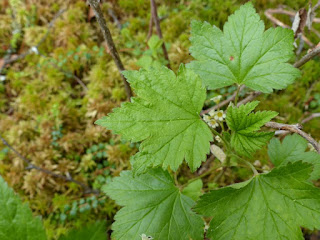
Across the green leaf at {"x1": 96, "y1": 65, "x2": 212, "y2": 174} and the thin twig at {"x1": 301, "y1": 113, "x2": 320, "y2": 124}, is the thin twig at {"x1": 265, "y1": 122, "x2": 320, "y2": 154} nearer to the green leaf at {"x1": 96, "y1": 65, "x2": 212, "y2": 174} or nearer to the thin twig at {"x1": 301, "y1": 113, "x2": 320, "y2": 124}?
the green leaf at {"x1": 96, "y1": 65, "x2": 212, "y2": 174}

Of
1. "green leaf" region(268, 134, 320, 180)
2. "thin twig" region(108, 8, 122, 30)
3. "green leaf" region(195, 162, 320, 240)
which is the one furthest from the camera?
"thin twig" region(108, 8, 122, 30)

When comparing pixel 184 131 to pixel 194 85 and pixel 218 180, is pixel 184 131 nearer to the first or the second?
pixel 194 85

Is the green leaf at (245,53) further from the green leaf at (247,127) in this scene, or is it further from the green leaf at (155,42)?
the green leaf at (155,42)

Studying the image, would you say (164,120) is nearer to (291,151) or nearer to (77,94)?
(291,151)

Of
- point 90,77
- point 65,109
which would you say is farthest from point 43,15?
point 65,109

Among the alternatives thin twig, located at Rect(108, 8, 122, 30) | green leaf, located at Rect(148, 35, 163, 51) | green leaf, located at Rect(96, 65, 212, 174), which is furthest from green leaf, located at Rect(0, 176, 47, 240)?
thin twig, located at Rect(108, 8, 122, 30)

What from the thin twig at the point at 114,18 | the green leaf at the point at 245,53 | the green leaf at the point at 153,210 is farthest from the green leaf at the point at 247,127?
the thin twig at the point at 114,18

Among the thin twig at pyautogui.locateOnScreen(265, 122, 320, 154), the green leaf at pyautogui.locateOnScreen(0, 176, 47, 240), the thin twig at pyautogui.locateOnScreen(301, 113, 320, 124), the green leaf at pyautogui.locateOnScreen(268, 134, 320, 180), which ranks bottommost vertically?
the thin twig at pyautogui.locateOnScreen(301, 113, 320, 124)
